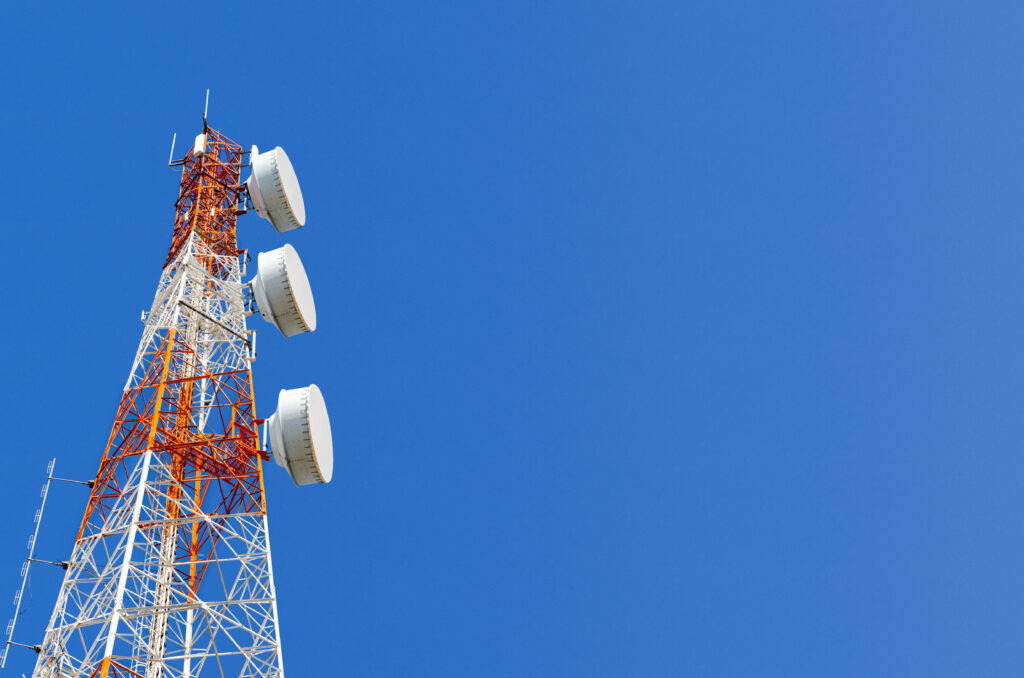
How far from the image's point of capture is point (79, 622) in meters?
37.3

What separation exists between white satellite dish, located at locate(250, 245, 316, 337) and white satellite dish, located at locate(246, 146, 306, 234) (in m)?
5.50

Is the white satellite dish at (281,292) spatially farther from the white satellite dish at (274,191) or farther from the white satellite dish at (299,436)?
the white satellite dish at (274,191)

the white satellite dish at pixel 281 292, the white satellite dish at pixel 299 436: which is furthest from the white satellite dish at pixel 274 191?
the white satellite dish at pixel 299 436

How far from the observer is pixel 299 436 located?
43625mm

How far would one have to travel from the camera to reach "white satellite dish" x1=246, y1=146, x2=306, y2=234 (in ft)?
176

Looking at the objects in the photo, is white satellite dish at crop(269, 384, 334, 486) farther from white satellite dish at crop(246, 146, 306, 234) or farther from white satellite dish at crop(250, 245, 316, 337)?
Answer: white satellite dish at crop(246, 146, 306, 234)

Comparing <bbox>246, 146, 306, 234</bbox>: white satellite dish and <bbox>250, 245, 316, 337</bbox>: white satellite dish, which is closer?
<bbox>250, 245, 316, 337</bbox>: white satellite dish

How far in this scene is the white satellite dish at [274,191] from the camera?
176ft

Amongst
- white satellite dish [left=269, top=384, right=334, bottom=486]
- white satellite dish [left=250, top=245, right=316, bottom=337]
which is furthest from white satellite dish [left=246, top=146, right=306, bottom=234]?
white satellite dish [left=269, top=384, right=334, bottom=486]

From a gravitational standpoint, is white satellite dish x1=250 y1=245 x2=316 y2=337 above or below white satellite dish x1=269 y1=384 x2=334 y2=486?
above

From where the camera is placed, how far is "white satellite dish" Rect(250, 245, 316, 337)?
47.8 meters

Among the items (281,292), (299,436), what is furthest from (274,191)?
(299,436)

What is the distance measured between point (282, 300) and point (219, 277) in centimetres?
413

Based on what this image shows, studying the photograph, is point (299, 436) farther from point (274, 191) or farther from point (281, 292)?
point (274, 191)
